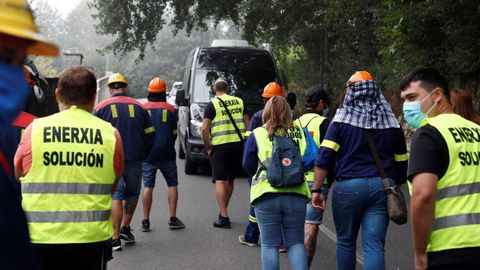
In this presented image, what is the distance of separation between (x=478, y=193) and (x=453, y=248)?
30 centimetres

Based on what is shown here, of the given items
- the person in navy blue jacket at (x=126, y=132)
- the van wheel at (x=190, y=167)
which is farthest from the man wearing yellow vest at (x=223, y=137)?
the van wheel at (x=190, y=167)

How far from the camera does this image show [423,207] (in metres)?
3.36

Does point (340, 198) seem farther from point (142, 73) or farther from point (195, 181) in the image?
point (142, 73)

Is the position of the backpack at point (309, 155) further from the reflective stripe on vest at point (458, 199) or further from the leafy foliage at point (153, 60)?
the leafy foliage at point (153, 60)

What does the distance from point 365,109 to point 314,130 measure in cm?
133

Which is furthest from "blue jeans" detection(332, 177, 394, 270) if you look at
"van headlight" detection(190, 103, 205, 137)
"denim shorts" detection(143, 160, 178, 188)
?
"van headlight" detection(190, 103, 205, 137)

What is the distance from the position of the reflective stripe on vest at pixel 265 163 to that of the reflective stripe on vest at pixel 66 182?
170 centimetres

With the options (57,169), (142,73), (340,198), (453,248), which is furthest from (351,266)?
(142,73)

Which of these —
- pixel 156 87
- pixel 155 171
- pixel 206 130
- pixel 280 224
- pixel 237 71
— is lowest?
pixel 155 171

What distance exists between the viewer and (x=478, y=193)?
339 cm

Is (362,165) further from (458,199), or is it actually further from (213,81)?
(213,81)

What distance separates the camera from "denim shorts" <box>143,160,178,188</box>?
8.49 metres

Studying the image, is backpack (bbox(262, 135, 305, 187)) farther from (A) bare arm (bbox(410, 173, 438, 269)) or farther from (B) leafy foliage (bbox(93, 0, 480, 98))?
(B) leafy foliage (bbox(93, 0, 480, 98))

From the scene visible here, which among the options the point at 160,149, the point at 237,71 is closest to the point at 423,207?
the point at 160,149
